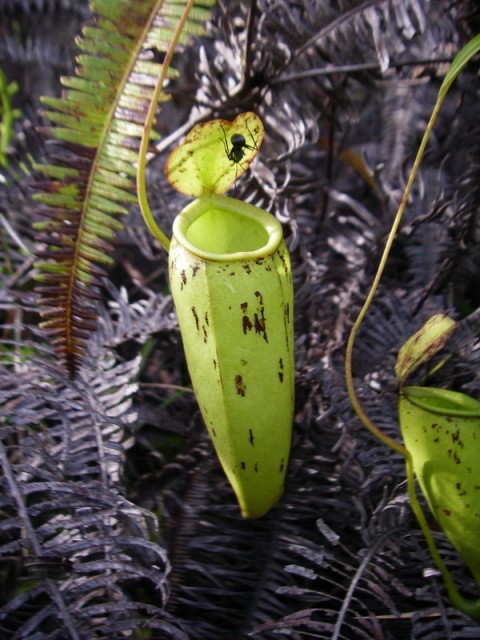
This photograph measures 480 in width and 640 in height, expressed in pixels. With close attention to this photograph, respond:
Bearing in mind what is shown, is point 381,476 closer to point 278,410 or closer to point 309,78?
point 278,410

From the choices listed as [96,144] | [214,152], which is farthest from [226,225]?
[96,144]

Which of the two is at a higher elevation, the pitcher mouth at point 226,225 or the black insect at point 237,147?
the black insect at point 237,147

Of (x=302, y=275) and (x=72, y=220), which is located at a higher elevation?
(x=72, y=220)

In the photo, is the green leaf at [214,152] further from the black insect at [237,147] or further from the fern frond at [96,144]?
the fern frond at [96,144]

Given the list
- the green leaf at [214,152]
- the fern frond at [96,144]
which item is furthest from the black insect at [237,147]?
the fern frond at [96,144]

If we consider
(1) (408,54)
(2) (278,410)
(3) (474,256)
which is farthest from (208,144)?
(1) (408,54)

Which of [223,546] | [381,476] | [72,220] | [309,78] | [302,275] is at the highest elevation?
[309,78]

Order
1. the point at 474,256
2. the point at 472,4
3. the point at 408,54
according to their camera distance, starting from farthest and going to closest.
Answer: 1. the point at 408,54
2. the point at 474,256
3. the point at 472,4

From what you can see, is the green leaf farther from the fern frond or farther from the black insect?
the fern frond
